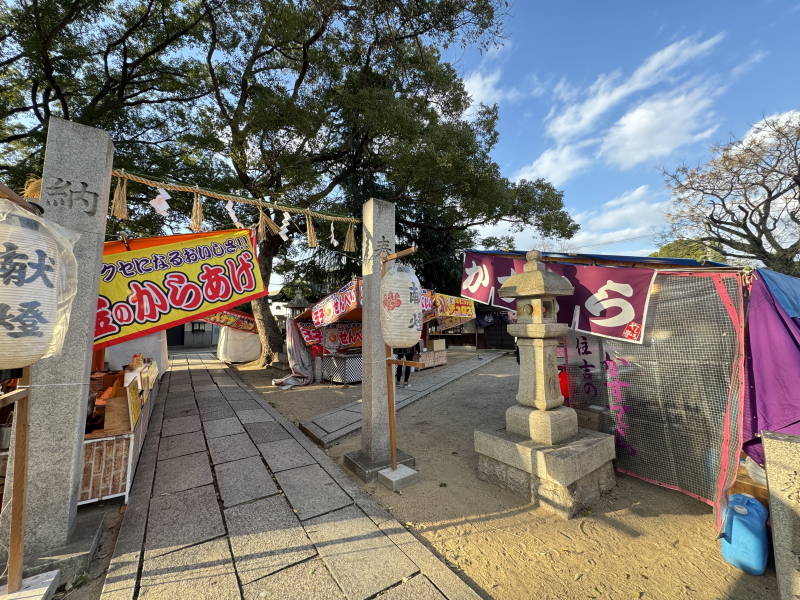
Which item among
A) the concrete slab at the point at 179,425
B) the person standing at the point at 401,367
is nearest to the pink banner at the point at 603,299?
the person standing at the point at 401,367

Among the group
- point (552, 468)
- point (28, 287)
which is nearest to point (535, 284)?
point (552, 468)

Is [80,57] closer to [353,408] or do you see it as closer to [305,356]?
[305,356]

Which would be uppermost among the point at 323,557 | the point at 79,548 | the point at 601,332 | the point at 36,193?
the point at 36,193

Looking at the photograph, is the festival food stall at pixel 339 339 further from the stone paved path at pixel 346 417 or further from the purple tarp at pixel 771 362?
the purple tarp at pixel 771 362

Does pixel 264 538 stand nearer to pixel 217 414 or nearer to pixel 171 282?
pixel 171 282

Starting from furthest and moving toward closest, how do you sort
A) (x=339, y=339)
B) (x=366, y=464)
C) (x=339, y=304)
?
1. (x=339, y=339)
2. (x=339, y=304)
3. (x=366, y=464)

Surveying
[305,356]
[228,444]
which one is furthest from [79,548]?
[305,356]

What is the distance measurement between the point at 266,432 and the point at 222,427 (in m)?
1.00

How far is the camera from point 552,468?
354 centimetres

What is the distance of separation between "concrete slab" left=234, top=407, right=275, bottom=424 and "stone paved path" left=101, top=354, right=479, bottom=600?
1.17 m

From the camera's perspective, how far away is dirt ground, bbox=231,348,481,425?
7545 millimetres

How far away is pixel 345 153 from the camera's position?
502 inches

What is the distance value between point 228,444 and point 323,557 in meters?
3.40

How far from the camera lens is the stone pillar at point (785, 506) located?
2.35 metres
